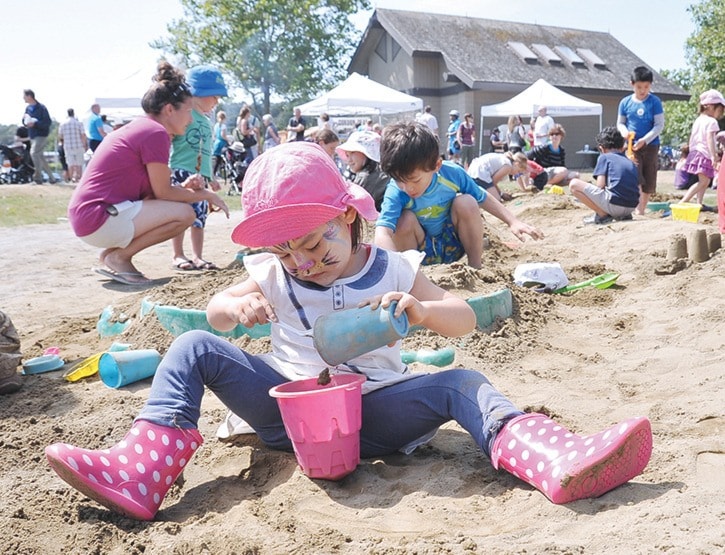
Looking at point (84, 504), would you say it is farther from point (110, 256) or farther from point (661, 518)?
point (110, 256)

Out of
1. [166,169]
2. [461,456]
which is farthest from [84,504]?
[166,169]

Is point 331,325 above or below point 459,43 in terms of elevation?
below

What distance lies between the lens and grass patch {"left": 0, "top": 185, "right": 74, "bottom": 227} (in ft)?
32.1

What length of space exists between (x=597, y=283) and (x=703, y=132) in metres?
5.52

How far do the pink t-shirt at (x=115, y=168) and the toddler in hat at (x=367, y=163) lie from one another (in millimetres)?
1372

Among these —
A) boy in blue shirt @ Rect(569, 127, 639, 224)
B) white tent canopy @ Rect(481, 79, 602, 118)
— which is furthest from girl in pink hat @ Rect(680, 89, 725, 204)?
white tent canopy @ Rect(481, 79, 602, 118)

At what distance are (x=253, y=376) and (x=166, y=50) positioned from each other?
4271cm

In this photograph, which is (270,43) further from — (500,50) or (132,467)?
(132,467)

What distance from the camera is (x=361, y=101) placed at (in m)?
17.7

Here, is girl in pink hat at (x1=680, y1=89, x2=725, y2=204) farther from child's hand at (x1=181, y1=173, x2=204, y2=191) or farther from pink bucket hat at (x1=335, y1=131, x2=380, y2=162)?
child's hand at (x1=181, y1=173, x2=204, y2=191)

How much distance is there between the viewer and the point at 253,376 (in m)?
2.14

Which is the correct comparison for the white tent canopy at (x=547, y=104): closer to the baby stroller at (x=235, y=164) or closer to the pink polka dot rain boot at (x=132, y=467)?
the baby stroller at (x=235, y=164)

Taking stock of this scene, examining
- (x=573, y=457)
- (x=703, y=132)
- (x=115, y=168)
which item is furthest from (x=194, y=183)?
(x=703, y=132)

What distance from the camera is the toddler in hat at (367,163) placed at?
18.6 feet
